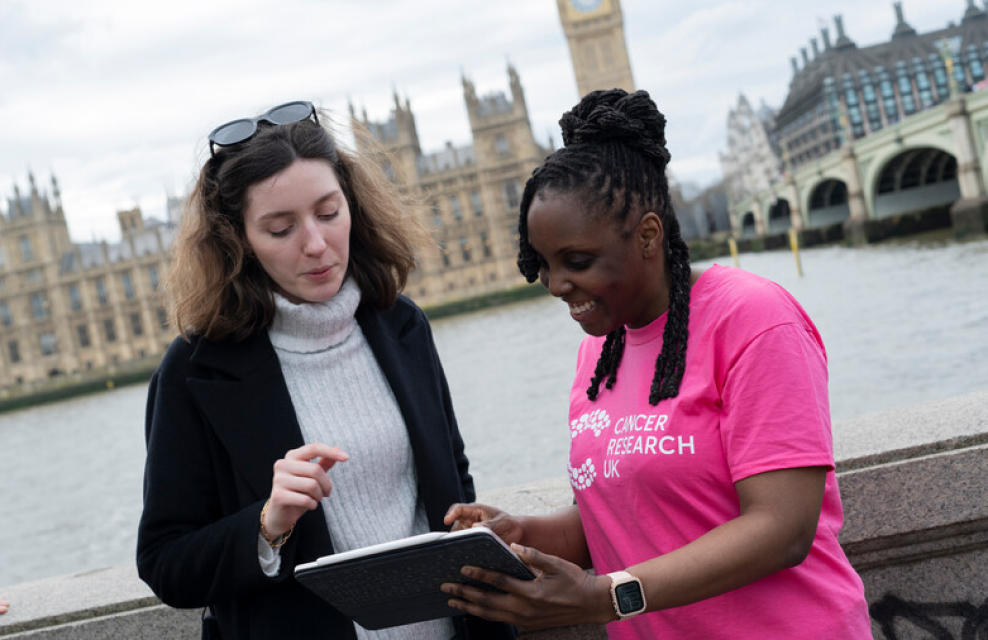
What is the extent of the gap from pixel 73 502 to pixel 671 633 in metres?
13.0

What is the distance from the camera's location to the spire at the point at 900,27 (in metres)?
79.7

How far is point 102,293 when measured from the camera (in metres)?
55.2

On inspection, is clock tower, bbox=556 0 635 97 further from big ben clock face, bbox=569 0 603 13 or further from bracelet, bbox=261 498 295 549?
bracelet, bbox=261 498 295 549

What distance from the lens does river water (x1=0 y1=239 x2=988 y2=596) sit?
9.09 m

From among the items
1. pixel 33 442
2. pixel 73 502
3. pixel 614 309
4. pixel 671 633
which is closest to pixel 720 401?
pixel 614 309

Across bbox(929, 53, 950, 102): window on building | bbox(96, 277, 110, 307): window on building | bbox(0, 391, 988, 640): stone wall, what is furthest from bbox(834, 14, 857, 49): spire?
bbox(0, 391, 988, 640): stone wall

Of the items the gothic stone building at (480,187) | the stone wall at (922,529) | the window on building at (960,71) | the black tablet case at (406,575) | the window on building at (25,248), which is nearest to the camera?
the black tablet case at (406,575)

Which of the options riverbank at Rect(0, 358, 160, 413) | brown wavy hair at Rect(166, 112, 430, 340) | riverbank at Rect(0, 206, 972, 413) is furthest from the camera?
riverbank at Rect(0, 358, 160, 413)

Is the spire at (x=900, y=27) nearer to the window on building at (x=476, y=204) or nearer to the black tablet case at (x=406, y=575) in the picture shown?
the window on building at (x=476, y=204)

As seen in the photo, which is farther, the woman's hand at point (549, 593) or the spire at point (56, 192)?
the spire at point (56, 192)

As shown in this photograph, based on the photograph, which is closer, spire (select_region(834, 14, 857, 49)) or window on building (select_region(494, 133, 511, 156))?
window on building (select_region(494, 133, 511, 156))

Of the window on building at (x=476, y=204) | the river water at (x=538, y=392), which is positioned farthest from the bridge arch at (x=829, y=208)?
the river water at (x=538, y=392)

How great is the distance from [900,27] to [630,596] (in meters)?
90.7

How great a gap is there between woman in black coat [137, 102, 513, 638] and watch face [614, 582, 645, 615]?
457mm
